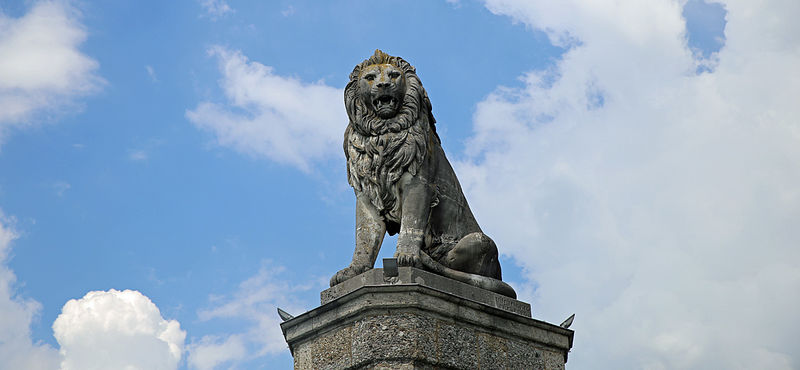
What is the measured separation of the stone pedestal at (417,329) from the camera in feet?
37.1

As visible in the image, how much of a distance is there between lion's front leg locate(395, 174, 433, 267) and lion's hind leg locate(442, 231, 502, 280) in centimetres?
40

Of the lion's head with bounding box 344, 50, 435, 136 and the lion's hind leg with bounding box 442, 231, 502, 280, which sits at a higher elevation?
the lion's head with bounding box 344, 50, 435, 136

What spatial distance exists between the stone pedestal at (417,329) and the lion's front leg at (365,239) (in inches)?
8.2

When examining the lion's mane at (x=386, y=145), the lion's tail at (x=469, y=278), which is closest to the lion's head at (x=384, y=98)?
the lion's mane at (x=386, y=145)

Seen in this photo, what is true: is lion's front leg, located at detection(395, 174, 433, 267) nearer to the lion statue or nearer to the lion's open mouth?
the lion statue

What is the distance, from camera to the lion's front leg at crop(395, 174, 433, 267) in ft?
40.1

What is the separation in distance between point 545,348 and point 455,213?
1820 mm

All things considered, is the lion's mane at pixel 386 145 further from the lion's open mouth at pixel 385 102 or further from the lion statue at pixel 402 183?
the lion's open mouth at pixel 385 102

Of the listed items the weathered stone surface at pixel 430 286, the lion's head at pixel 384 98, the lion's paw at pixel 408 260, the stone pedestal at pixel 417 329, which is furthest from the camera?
the lion's head at pixel 384 98

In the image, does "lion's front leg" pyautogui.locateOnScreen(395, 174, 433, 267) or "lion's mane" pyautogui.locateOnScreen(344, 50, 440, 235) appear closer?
"lion's front leg" pyautogui.locateOnScreen(395, 174, 433, 267)

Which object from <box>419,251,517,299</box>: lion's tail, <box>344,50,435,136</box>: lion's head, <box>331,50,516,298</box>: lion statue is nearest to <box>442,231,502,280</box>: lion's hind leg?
<box>331,50,516,298</box>: lion statue

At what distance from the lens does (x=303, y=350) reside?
1209cm

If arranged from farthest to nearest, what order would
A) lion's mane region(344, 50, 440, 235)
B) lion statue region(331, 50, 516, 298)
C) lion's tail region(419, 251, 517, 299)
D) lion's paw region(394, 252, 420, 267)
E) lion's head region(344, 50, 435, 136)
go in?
lion's head region(344, 50, 435, 136)
lion's mane region(344, 50, 440, 235)
lion statue region(331, 50, 516, 298)
lion's tail region(419, 251, 517, 299)
lion's paw region(394, 252, 420, 267)

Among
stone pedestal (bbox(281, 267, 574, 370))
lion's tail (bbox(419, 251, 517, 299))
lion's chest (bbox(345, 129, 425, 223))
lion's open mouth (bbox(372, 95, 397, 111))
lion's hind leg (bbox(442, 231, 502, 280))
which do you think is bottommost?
stone pedestal (bbox(281, 267, 574, 370))
